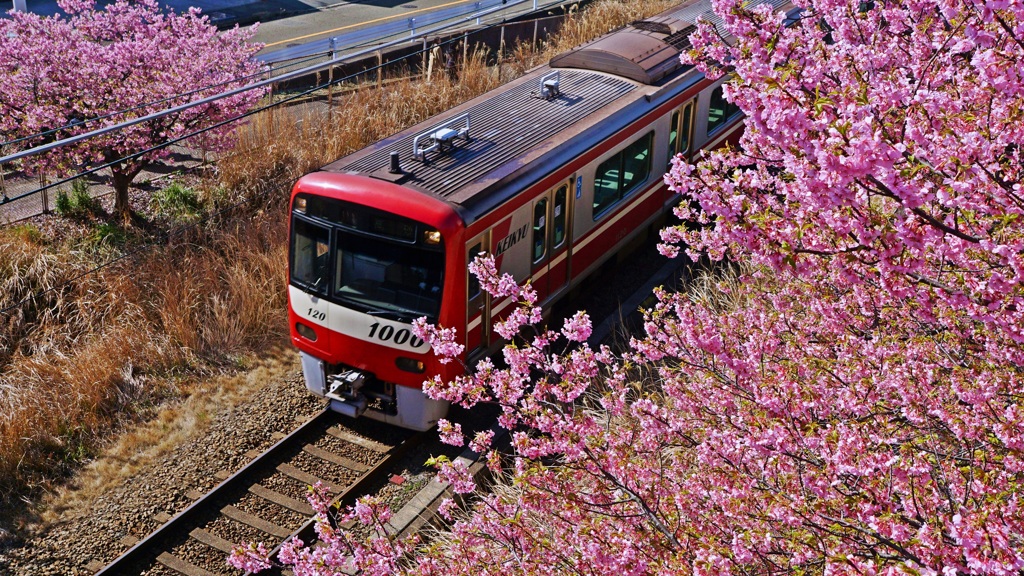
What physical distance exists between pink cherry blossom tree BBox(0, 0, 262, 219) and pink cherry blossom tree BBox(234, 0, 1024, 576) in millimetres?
8074

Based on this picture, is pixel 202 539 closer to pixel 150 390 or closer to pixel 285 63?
pixel 150 390

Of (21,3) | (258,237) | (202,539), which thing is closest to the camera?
(202,539)

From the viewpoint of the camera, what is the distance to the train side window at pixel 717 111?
12961 mm

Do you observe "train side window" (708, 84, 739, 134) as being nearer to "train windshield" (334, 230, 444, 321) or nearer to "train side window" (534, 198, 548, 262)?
"train side window" (534, 198, 548, 262)

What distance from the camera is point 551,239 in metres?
9.94

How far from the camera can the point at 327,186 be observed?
8555mm

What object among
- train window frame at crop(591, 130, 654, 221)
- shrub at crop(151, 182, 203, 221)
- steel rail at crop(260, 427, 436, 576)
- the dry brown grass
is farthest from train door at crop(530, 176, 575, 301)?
shrub at crop(151, 182, 203, 221)

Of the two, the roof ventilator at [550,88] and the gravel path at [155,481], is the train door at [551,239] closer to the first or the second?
the roof ventilator at [550,88]

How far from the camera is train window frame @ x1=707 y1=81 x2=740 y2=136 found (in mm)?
12906

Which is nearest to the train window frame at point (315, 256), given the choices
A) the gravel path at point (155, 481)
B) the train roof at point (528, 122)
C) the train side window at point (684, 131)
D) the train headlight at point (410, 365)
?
the train roof at point (528, 122)

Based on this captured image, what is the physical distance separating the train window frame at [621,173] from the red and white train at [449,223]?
0.02 m

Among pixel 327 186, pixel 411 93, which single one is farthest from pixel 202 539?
pixel 411 93

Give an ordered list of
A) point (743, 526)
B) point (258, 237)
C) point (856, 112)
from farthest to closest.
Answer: point (258, 237) → point (743, 526) → point (856, 112)

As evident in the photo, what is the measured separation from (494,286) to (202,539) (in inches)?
135
